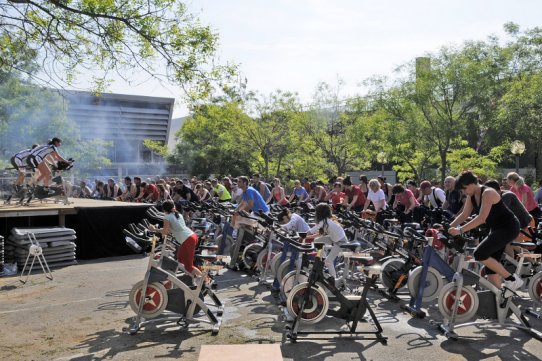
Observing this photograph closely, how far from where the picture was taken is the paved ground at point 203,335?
566cm

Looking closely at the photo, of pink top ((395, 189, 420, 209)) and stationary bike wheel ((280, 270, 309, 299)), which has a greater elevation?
pink top ((395, 189, 420, 209))

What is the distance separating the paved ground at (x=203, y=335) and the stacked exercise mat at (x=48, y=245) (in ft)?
8.30

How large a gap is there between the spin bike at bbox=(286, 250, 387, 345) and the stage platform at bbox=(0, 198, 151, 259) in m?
7.77

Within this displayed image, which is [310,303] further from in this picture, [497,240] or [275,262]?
[275,262]

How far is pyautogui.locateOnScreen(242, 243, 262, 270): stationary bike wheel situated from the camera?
10.1 meters

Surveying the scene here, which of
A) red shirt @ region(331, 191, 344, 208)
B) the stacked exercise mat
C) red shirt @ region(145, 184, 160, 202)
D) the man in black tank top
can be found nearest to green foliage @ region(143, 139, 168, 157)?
red shirt @ region(145, 184, 160, 202)

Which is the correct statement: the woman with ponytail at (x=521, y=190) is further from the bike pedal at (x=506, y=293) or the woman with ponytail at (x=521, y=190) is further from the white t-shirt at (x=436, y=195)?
the bike pedal at (x=506, y=293)

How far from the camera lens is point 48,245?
11609 millimetres

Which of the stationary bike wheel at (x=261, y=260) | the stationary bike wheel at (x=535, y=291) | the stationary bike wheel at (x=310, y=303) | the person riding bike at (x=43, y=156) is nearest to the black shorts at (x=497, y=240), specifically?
the stationary bike wheel at (x=535, y=291)

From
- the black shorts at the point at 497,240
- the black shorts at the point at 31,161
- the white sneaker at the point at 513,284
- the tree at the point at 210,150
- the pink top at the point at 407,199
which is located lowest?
the white sneaker at the point at 513,284

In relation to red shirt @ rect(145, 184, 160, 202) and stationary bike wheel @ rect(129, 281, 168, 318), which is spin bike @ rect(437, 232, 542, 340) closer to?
stationary bike wheel @ rect(129, 281, 168, 318)

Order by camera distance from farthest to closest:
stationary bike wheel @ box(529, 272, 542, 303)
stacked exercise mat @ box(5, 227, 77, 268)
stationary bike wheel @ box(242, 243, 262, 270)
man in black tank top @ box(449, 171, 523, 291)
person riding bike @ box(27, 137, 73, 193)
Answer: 1. person riding bike @ box(27, 137, 73, 193)
2. stacked exercise mat @ box(5, 227, 77, 268)
3. stationary bike wheel @ box(242, 243, 262, 270)
4. stationary bike wheel @ box(529, 272, 542, 303)
5. man in black tank top @ box(449, 171, 523, 291)

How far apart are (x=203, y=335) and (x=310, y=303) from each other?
130cm

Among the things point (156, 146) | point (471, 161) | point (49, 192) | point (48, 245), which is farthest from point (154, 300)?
point (156, 146)
